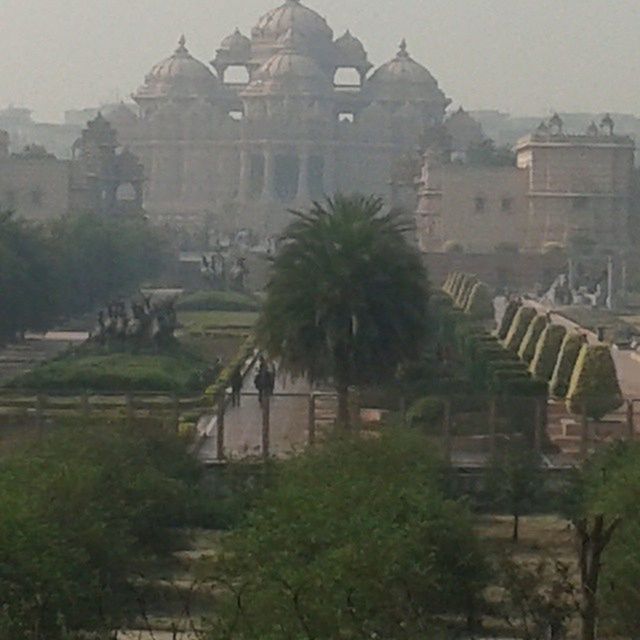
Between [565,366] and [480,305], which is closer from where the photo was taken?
[565,366]

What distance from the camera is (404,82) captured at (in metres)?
98.8

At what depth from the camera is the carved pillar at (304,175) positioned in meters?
96.0

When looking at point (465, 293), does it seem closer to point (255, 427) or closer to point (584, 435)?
point (255, 427)

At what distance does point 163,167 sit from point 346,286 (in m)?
73.9

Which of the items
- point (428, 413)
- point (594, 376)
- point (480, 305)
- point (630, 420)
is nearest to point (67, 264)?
point (480, 305)

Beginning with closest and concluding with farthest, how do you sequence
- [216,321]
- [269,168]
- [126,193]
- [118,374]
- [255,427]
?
[255,427]
[118,374]
[216,321]
[126,193]
[269,168]

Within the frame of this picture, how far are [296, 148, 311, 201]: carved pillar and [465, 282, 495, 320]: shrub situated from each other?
173 ft

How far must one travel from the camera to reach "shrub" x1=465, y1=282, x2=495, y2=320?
4119cm

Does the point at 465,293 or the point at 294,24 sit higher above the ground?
the point at 294,24

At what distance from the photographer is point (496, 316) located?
4606cm

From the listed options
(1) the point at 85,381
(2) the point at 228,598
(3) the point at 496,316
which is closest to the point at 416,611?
(2) the point at 228,598

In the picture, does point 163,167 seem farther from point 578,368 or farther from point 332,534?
point 332,534

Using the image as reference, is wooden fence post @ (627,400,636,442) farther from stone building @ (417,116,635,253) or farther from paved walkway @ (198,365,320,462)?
stone building @ (417,116,635,253)

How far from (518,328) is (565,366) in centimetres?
732
